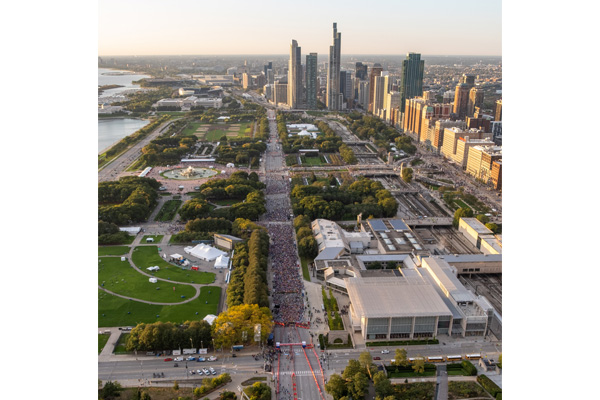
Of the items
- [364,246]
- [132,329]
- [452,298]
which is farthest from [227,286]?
[452,298]

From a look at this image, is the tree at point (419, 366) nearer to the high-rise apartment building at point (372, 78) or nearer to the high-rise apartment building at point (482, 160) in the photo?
the high-rise apartment building at point (482, 160)

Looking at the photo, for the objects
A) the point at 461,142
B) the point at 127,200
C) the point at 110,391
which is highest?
the point at 461,142

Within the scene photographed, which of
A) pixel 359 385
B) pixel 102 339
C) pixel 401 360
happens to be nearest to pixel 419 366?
pixel 401 360

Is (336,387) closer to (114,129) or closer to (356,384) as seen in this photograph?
(356,384)

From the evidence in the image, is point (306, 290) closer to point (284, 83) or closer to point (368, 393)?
point (368, 393)

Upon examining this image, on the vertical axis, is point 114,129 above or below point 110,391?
above

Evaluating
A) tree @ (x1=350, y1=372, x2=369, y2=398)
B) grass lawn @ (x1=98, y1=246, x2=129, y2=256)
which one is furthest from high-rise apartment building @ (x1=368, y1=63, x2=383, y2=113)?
tree @ (x1=350, y1=372, x2=369, y2=398)
